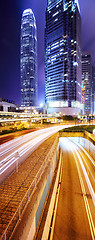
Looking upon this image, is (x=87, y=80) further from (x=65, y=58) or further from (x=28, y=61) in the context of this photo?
(x=28, y=61)

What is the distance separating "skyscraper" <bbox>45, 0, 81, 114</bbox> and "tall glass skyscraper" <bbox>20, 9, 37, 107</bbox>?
5435cm

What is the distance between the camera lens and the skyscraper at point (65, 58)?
328 ft

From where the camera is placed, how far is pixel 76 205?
1027 centimetres

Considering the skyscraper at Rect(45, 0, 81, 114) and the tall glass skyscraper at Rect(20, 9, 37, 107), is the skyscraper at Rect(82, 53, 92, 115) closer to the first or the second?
the skyscraper at Rect(45, 0, 81, 114)

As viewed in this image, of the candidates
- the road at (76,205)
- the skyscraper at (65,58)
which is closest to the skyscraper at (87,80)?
the skyscraper at (65,58)

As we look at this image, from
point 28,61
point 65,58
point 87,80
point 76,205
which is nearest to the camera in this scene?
point 76,205

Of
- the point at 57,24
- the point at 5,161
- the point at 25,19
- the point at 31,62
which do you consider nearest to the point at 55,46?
the point at 57,24

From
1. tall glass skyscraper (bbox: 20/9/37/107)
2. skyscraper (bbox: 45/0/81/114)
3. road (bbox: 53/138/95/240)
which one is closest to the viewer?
road (bbox: 53/138/95/240)

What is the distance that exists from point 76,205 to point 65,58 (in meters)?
113

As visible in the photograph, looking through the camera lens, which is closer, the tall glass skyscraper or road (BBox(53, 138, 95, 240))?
road (BBox(53, 138, 95, 240))

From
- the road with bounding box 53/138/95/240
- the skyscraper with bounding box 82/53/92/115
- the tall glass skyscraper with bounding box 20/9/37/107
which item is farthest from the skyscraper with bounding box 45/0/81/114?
the road with bounding box 53/138/95/240

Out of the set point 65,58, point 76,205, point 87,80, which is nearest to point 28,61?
point 65,58

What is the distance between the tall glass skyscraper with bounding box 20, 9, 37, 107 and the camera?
15425 cm

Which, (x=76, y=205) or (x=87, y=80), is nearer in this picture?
(x=76, y=205)
